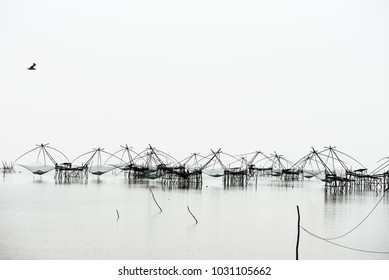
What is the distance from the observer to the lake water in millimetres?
7453

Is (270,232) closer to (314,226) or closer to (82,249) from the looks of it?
(314,226)

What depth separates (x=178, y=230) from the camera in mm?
9391

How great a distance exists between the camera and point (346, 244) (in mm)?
8445

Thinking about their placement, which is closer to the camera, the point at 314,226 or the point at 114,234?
the point at 114,234

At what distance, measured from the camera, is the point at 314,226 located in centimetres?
1045

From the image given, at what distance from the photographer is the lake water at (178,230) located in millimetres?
7453

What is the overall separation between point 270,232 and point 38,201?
8434 mm

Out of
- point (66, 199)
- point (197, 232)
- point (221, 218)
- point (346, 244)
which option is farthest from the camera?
point (66, 199)
